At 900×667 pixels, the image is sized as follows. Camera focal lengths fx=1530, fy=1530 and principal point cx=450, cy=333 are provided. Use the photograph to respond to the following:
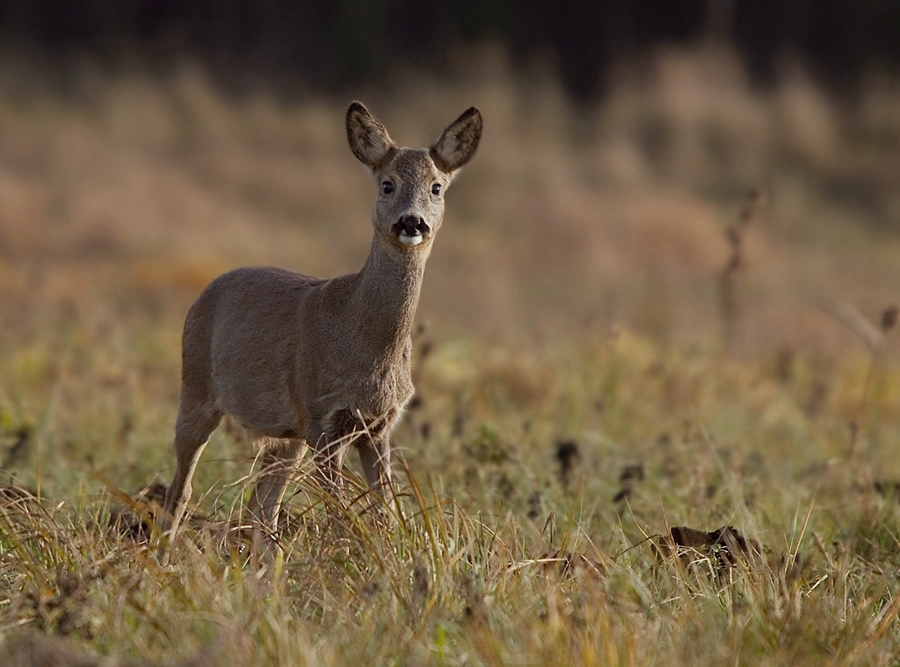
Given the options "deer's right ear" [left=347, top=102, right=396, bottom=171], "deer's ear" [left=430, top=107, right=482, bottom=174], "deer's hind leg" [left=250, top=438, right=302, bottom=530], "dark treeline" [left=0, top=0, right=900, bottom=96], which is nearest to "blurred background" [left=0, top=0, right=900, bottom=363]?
"dark treeline" [left=0, top=0, right=900, bottom=96]

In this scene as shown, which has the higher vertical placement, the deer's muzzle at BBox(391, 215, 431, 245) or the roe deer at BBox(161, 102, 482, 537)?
the deer's muzzle at BBox(391, 215, 431, 245)

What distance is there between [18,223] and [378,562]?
491 inches

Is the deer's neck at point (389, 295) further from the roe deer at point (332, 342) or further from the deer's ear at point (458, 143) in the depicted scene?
the deer's ear at point (458, 143)

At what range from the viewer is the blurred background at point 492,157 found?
14.2 metres

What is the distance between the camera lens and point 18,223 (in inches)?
630

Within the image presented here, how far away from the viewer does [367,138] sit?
18.9 ft

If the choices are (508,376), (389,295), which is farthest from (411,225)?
(508,376)

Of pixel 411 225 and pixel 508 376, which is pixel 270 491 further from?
pixel 508 376

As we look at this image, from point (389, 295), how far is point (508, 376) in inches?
173

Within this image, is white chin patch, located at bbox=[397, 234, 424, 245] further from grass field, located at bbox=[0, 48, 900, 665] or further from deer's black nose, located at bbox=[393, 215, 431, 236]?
grass field, located at bbox=[0, 48, 900, 665]

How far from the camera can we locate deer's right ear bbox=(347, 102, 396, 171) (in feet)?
18.7

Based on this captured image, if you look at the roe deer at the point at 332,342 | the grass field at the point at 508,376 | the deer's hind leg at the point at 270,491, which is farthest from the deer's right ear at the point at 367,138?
the grass field at the point at 508,376

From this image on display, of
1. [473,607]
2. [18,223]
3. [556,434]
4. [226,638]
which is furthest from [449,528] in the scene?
[18,223]

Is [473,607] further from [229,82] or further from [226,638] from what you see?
[229,82]
